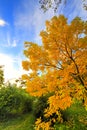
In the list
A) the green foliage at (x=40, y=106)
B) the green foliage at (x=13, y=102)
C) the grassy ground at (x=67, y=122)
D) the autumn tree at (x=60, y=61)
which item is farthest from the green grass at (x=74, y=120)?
the autumn tree at (x=60, y=61)

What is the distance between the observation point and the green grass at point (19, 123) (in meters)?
14.8

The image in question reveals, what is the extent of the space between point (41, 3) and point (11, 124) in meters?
9.66

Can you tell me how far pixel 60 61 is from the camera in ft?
30.4

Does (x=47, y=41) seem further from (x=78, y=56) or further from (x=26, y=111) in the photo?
(x=26, y=111)

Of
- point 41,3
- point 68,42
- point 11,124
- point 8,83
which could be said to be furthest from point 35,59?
point 8,83

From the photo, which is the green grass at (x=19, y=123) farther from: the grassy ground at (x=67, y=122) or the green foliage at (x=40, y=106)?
the green foliage at (x=40, y=106)

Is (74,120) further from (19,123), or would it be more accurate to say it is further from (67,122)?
(19,123)

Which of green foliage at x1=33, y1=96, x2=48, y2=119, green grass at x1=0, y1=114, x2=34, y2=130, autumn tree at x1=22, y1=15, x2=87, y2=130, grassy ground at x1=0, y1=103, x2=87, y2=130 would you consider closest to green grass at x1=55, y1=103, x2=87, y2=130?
grassy ground at x1=0, y1=103, x2=87, y2=130

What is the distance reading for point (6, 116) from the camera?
17203mm

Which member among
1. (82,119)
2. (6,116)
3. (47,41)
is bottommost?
(82,119)

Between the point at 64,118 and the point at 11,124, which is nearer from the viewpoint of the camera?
the point at 64,118

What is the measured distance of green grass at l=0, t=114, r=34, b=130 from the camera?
1475 cm

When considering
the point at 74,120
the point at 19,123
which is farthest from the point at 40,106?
the point at 19,123

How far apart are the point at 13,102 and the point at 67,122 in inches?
218
